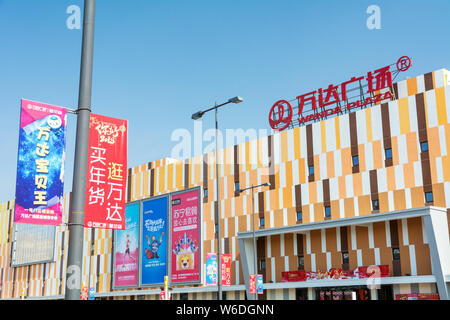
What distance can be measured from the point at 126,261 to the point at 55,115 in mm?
56826

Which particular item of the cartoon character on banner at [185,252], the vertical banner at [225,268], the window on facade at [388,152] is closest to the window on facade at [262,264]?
the vertical banner at [225,268]

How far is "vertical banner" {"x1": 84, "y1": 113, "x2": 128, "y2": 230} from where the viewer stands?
972cm

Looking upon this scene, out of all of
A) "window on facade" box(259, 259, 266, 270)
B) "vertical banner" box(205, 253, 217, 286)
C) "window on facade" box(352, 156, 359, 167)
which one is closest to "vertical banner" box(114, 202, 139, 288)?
"window on facade" box(259, 259, 266, 270)

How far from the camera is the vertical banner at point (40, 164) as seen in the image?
9102 millimetres

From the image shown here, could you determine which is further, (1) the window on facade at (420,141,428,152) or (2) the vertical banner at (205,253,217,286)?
(1) the window on facade at (420,141,428,152)

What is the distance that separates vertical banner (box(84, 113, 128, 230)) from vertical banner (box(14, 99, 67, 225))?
0.58 meters

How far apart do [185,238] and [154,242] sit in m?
4.76

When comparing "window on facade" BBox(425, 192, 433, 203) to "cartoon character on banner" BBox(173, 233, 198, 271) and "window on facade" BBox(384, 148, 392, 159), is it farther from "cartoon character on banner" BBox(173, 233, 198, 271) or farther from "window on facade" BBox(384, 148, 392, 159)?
"cartoon character on banner" BBox(173, 233, 198, 271)

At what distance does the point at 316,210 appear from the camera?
46.7 m

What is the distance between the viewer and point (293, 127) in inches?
2012

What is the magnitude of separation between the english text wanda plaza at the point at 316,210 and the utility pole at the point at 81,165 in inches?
881

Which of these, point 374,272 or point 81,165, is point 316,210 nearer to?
point 374,272

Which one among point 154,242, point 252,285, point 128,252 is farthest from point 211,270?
point 128,252
